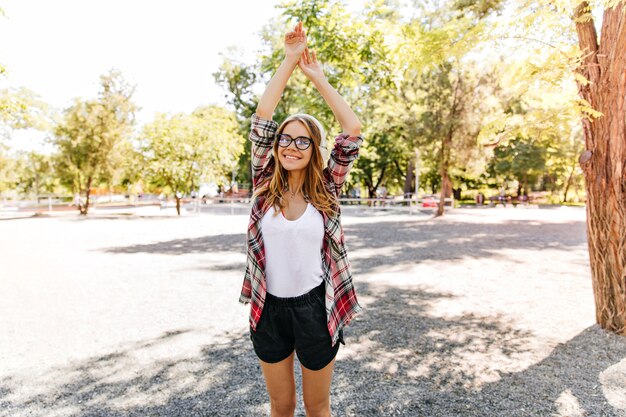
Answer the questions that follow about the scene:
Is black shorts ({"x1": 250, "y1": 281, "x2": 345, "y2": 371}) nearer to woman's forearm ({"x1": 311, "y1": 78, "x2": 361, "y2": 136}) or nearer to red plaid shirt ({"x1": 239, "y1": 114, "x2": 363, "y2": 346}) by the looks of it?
red plaid shirt ({"x1": 239, "y1": 114, "x2": 363, "y2": 346})

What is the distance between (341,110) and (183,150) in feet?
72.3

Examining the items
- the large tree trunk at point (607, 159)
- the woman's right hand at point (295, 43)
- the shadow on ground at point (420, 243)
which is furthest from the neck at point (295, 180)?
the shadow on ground at point (420, 243)

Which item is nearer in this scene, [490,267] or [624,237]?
[624,237]

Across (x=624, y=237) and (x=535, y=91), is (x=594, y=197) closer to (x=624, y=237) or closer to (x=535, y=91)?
(x=624, y=237)

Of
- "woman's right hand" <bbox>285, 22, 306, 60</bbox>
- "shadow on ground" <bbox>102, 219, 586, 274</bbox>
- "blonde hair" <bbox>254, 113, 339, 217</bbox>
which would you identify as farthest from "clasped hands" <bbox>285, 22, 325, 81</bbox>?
"shadow on ground" <bbox>102, 219, 586, 274</bbox>

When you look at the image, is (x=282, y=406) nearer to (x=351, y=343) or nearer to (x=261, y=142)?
(x=261, y=142)

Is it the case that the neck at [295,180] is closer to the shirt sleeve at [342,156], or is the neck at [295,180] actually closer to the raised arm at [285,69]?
the shirt sleeve at [342,156]

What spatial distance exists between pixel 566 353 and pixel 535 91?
122 inches

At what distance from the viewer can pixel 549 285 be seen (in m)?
7.10

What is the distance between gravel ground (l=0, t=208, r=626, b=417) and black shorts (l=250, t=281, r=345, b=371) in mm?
1273

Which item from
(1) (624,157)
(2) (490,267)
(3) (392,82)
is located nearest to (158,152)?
(3) (392,82)

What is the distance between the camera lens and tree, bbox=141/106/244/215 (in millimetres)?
22797

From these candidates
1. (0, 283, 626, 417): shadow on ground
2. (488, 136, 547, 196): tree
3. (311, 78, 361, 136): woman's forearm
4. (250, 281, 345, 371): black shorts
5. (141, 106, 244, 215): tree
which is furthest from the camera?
(488, 136, 547, 196): tree

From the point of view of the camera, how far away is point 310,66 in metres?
2.39
